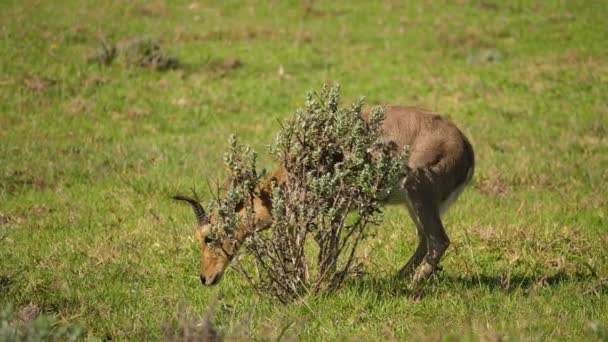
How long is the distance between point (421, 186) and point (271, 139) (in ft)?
21.9

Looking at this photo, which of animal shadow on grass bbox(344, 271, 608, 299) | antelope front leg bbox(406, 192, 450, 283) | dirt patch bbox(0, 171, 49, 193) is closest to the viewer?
animal shadow on grass bbox(344, 271, 608, 299)

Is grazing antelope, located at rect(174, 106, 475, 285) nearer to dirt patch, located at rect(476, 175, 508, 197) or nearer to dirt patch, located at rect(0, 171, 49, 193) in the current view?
dirt patch, located at rect(476, 175, 508, 197)

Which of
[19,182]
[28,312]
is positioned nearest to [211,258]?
[28,312]

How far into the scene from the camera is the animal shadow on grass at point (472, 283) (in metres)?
6.82

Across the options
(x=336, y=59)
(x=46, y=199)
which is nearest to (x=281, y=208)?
(x=46, y=199)

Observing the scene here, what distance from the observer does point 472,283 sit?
23.6 ft

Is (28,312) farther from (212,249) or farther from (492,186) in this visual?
(492,186)

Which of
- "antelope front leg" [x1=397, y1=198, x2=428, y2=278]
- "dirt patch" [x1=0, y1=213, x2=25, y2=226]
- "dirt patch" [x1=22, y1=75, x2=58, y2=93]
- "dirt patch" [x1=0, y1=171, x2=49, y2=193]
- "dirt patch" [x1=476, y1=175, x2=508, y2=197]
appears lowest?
"dirt patch" [x1=0, y1=171, x2=49, y2=193]

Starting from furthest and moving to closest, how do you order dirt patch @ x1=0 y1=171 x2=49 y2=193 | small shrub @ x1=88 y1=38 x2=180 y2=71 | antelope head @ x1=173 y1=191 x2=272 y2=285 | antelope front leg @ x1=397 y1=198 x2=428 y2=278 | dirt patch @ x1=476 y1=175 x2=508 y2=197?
small shrub @ x1=88 y1=38 x2=180 y2=71 < dirt patch @ x1=476 y1=175 x2=508 y2=197 < dirt patch @ x1=0 y1=171 x2=49 y2=193 < antelope front leg @ x1=397 y1=198 x2=428 y2=278 < antelope head @ x1=173 y1=191 x2=272 y2=285

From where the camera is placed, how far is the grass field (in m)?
6.50

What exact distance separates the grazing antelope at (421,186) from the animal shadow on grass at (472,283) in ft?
0.48

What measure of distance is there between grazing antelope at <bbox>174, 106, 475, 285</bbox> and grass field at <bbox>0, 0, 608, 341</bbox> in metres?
0.30

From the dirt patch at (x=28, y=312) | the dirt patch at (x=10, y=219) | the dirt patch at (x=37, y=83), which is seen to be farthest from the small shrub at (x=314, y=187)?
the dirt patch at (x=37, y=83)

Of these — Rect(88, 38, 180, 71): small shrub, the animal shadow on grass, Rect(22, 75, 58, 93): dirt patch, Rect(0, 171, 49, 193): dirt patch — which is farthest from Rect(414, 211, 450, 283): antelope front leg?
Rect(88, 38, 180, 71): small shrub
